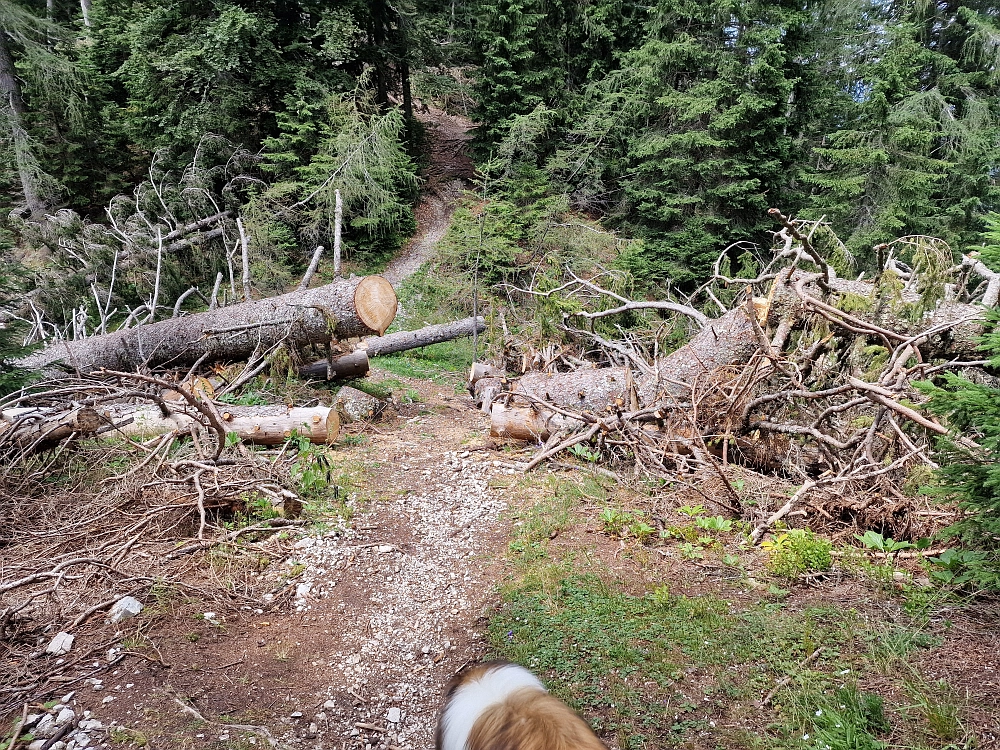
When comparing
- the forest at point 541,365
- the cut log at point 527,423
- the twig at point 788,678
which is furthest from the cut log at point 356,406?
the twig at point 788,678

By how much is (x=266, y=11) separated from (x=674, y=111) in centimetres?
1142

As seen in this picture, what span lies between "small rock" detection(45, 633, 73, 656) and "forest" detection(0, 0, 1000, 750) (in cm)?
3

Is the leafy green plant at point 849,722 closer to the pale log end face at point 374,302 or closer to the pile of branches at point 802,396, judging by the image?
the pile of branches at point 802,396

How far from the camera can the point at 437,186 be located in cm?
2031

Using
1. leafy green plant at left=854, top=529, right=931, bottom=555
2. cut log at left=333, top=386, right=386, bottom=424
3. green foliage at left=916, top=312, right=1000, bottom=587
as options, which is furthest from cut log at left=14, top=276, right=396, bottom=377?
green foliage at left=916, top=312, right=1000, bottom=587

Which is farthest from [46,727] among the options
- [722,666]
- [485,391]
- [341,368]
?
[485,391]

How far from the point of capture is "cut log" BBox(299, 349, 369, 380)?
856cm

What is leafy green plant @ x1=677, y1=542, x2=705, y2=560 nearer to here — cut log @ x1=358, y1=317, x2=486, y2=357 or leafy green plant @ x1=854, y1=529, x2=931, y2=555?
leafy green plant @ x1=854, y1=529, x2=931, y2=555

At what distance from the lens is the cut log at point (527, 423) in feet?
22.1

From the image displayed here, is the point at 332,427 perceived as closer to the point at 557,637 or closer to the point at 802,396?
the point at 557,637

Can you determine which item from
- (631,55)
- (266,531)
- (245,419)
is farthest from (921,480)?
(631,55)

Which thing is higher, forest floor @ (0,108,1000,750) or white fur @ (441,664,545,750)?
white fur @ (441,664,545,750)

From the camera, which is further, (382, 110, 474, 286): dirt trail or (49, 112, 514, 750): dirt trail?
(382, 110, 474, 286): dirt trail

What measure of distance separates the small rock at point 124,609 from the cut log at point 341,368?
16.2 ft
